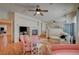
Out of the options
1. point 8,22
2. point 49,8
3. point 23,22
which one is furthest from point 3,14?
point 49,8

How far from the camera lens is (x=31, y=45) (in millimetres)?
2625

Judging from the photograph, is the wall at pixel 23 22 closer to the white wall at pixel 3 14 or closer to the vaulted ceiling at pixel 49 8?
the vaulted ceiling at pixel 49 8

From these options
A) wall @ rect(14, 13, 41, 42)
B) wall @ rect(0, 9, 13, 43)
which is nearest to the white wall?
wall @ rect(0, 9, 13, 43)

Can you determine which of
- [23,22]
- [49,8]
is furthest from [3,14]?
[49,8]

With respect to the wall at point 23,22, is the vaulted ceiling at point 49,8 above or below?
above

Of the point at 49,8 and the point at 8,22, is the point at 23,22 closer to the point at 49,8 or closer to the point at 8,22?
the point at 8,22

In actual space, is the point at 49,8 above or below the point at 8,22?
above

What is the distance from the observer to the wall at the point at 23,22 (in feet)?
8.49

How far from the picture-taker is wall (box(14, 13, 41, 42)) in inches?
102

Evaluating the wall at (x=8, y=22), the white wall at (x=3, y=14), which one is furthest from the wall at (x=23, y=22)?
the white wall at (x=3, y=14)

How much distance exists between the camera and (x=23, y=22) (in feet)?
8.57

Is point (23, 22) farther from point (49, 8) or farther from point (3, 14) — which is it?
point (49, 8)

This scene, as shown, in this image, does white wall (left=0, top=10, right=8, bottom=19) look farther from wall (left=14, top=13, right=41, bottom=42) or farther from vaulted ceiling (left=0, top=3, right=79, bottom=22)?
wall (left=14, top=13, right=41, bottom=42)
